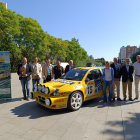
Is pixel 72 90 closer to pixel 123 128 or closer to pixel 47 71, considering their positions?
pixel 123 128

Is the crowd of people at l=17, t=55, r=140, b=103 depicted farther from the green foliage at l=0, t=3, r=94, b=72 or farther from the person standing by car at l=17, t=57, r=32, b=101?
the green foliage at l=0, t=3, r=94, b=72

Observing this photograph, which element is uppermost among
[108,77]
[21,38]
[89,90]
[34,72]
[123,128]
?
[21,38]

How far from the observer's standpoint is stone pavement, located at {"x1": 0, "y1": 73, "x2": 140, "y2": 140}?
3.10 meters

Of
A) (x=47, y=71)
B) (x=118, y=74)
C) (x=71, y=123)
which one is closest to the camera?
(x=71, y=123)

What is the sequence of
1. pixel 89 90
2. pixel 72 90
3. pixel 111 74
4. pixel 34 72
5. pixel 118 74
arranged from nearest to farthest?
pixel 72 90 < pixel 89 90 < pixel 111 74 < pixel 118 74 < pixel 34 72

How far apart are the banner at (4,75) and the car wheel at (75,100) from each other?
3484mm

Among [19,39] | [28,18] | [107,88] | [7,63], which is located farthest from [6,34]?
[107,88]

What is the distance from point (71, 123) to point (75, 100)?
1076 millimetres

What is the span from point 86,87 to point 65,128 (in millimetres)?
2030

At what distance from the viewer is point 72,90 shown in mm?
4566

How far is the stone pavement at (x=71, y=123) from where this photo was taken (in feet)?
10.2

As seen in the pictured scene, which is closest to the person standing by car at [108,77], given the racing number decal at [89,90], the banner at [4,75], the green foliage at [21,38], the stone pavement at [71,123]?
the racing number decal at [89,90]

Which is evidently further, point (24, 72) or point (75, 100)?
point (24, 72)

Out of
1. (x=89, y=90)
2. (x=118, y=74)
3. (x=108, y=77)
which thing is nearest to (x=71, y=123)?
(x=89, y=90)
